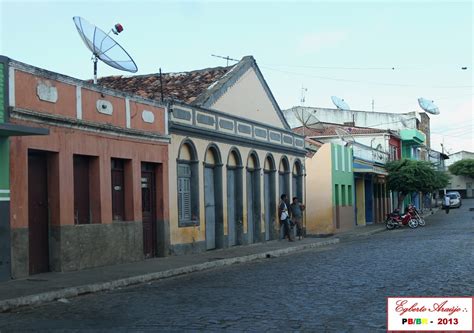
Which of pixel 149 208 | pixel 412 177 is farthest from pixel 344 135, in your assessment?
pixel 149 208

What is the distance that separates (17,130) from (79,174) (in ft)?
12.6

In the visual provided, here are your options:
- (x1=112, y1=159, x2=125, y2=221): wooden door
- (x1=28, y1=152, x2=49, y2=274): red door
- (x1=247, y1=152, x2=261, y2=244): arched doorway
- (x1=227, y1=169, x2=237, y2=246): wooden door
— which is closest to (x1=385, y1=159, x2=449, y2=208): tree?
(x1=247, y1=152, x2=261, y2=244): arched doorway

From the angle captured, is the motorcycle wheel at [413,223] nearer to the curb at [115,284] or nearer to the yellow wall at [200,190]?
the yellow wall at [200,190]

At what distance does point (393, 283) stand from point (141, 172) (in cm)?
846

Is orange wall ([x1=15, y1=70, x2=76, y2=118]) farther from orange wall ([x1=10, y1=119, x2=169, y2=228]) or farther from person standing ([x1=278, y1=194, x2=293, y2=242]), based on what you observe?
person standing ([x1=278, y1=194, x2=293, y2=242])

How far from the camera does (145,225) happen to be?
731 inches

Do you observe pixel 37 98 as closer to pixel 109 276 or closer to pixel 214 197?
pixel 109 276

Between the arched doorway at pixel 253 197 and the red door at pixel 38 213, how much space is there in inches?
432

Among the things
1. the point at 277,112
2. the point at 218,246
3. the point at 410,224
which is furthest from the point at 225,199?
the point at 410,224

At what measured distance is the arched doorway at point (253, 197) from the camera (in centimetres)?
2488

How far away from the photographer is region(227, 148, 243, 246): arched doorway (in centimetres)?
2336

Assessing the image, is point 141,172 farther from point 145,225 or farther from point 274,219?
point 274,219

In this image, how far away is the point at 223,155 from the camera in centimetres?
2262

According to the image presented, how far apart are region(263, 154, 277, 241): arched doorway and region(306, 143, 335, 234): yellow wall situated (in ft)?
29.8
